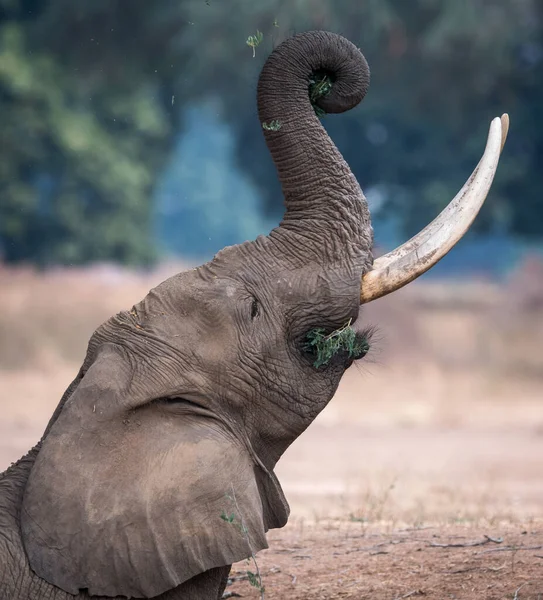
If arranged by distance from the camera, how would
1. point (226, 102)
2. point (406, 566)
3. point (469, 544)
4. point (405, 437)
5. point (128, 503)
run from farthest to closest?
point (226, 102) < point (405, 437) < point (469, 544) < point (406, 566) < point (128, 503)

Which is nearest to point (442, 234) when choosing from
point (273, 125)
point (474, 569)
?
point (273, 125)

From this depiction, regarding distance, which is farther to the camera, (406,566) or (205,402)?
(406,566)

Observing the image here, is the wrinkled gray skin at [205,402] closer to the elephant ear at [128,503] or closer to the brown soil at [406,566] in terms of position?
the elephant ear at [128,503]

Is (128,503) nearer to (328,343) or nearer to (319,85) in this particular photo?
(328,343)

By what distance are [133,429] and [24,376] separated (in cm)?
2216

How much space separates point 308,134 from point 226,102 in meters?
30.6

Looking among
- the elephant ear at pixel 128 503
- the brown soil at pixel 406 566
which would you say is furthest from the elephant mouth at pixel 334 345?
the brown soil at pixel 406 566

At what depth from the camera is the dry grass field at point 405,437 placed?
6.45 metres

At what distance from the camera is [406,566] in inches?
254

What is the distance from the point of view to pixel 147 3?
116 ft

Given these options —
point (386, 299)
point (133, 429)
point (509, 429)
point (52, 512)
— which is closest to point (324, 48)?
point (133, 429)

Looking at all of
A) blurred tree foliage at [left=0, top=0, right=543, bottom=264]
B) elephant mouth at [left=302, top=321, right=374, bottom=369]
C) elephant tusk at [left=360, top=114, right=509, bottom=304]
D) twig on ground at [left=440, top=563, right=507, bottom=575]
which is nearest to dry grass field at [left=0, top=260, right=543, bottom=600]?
twig on ground at [left=440, top=563, right=507, bottom=575]

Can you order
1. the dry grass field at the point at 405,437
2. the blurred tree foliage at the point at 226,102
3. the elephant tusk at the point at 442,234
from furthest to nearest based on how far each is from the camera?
the blurred tree foliage at the point at 226,102 < the dry grass field at the point at 405,437 < the elephant tusk at the point at 442,234

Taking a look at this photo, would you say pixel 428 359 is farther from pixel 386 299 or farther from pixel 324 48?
pixel 324 48
